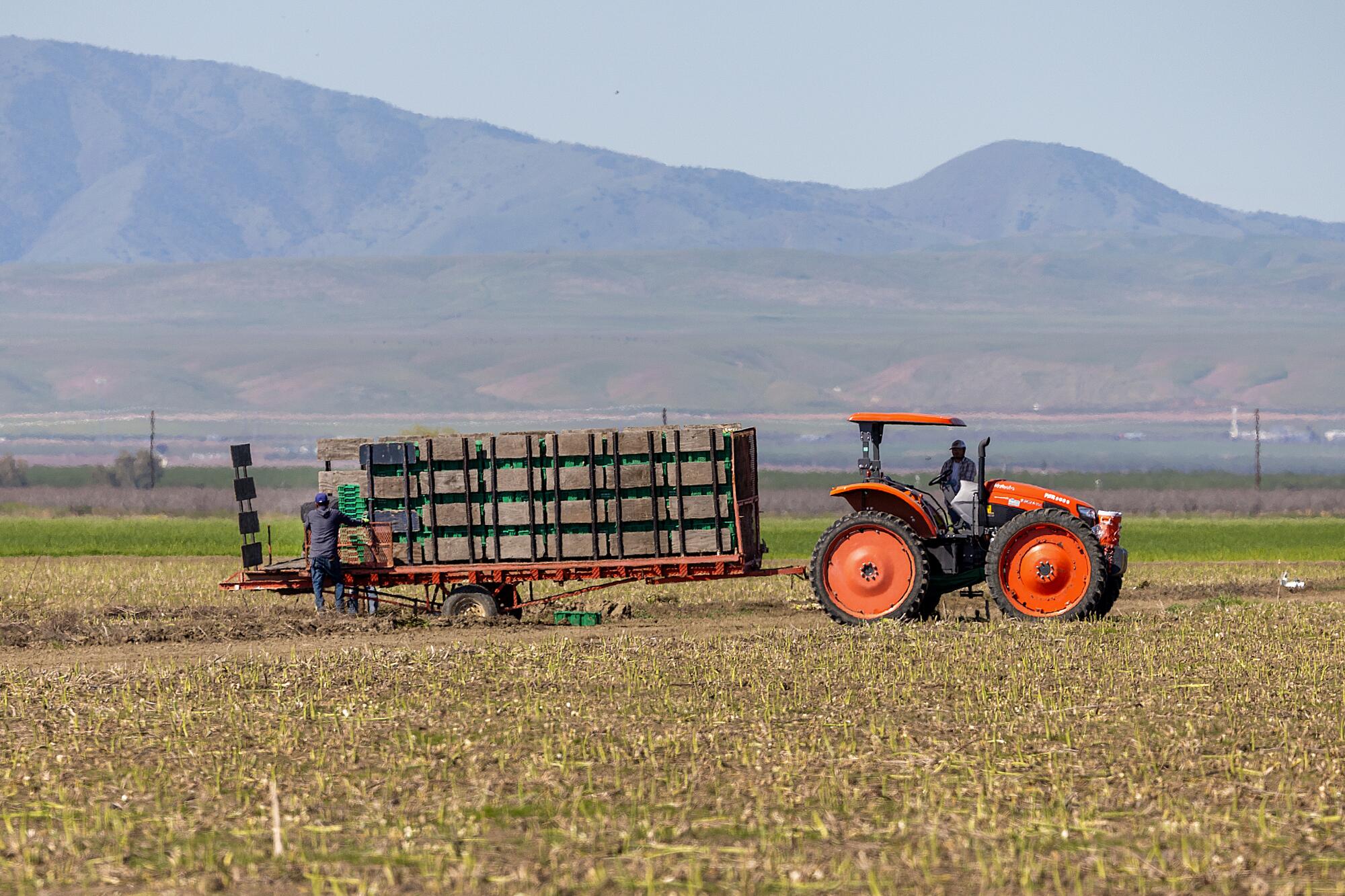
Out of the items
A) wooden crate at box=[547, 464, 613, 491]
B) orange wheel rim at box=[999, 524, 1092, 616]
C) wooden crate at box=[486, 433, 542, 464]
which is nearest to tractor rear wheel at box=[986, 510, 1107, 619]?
orange wheel rim at box=[999, 524, 1092, 616]

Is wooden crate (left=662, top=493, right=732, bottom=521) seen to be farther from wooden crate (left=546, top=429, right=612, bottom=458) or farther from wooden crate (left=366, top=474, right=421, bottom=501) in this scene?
wooden crate (left=366, top=474, right=421, bottom=501)

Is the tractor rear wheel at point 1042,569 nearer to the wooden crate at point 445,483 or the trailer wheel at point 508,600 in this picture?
the trailer wheel at point 508,600

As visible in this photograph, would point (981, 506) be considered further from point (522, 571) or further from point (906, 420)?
point (522, 571)

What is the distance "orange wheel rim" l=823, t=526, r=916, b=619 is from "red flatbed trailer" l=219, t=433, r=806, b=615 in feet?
2.10

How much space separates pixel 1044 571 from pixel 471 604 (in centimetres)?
663

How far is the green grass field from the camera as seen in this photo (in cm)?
4103

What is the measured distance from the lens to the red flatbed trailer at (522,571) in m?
20.8

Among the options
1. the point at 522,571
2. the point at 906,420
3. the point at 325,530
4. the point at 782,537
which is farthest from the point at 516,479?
the point at 782,537

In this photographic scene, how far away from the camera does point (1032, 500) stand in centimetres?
2109

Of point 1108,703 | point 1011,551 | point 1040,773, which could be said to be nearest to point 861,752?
point 1040,773

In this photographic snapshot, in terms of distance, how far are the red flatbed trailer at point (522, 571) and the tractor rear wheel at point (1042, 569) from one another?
239 cm

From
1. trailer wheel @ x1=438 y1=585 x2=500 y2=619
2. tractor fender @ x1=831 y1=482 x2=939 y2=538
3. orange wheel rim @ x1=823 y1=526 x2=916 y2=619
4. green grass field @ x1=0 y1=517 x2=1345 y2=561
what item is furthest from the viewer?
green grass field @ x1=0 y1=517 x2=1345 y2=561

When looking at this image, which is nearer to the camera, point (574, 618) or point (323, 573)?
point (323, 573)

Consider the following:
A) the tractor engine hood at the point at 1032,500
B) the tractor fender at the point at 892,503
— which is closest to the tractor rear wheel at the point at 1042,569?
the tractor engine hood at the point at 1032,500
